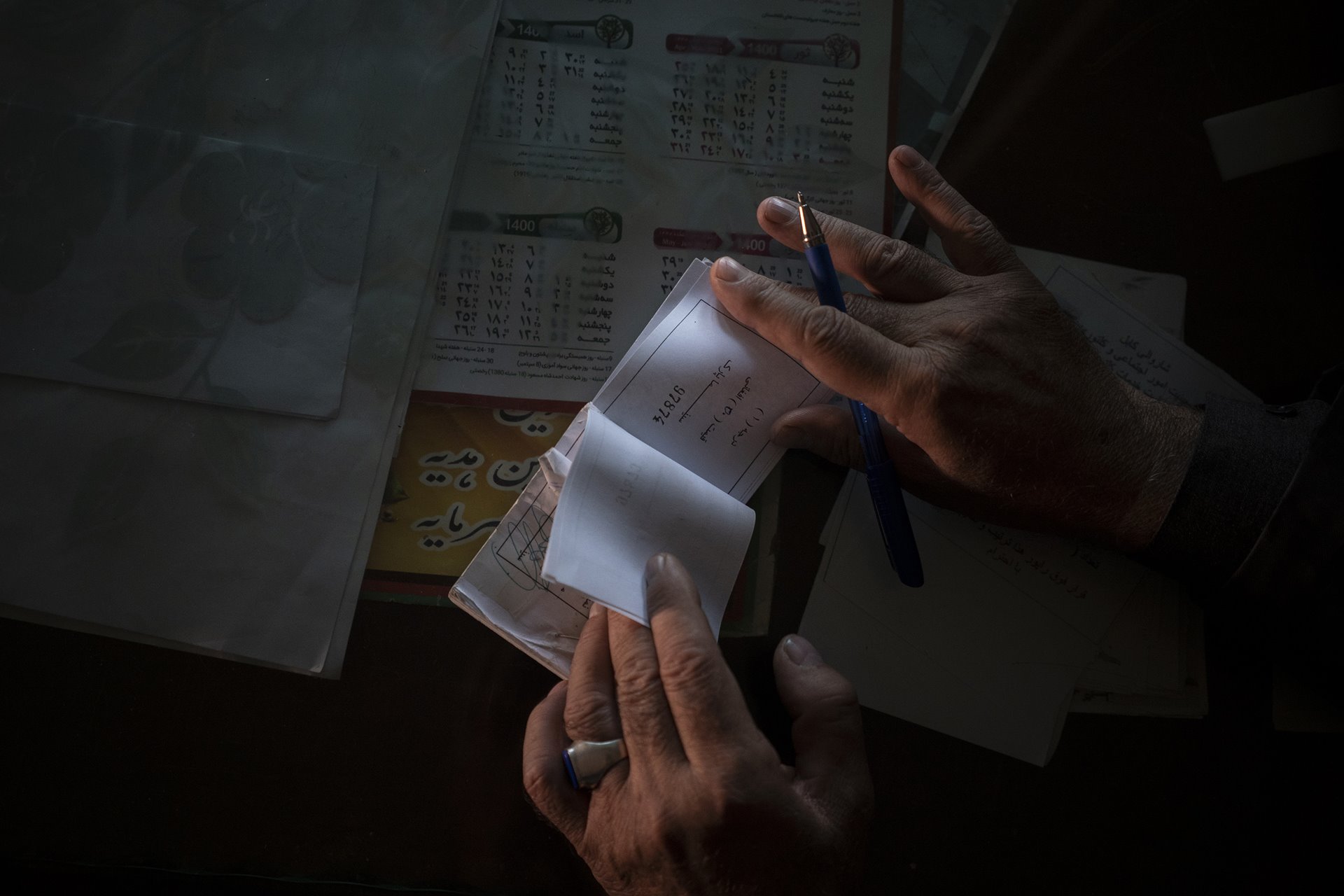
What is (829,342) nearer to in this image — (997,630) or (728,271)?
(728,271)

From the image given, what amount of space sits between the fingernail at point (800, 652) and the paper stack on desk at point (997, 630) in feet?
0.07

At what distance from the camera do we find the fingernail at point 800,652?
0.65 m

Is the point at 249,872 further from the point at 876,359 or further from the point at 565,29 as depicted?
the point at 565,29

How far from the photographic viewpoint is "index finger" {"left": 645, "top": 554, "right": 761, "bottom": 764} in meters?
0.53

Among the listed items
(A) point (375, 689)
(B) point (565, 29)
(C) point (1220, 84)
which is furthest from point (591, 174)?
(C) point (1220, 84)

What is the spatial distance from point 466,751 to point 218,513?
0.30 m

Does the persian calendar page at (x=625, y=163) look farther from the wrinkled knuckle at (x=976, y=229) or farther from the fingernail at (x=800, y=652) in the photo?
the fingernail at (x=800, y=652)

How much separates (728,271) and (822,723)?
38 cm

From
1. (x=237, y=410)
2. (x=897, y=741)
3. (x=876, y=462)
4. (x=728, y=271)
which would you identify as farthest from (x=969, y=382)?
(x=237, y=410)

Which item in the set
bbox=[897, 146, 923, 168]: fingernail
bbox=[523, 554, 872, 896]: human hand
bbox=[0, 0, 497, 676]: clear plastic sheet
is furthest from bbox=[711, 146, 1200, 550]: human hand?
bbox=[0, 0, 497, 676]: clear plastic sheet

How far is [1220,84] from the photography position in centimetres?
76

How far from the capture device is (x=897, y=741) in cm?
68

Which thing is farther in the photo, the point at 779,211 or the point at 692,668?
the point at 779,211

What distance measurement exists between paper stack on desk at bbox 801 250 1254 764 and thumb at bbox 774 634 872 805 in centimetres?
4
